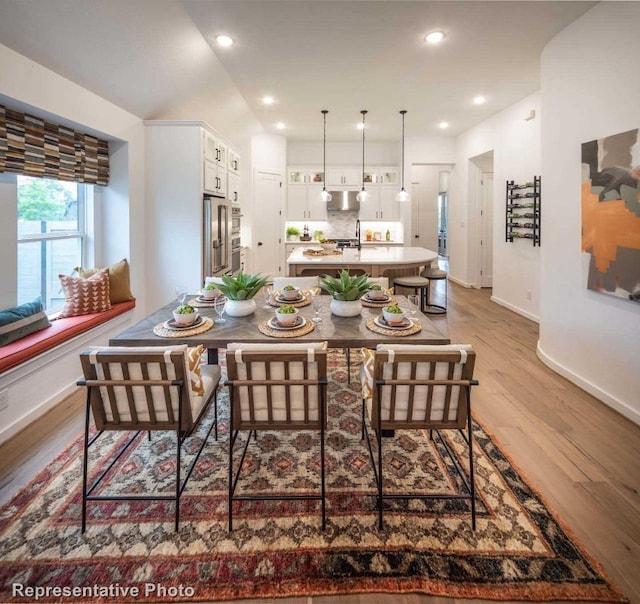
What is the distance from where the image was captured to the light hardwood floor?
1.67 metres

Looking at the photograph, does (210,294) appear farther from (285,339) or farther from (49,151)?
(49,151)

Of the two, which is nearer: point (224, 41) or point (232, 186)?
point (224, 41)

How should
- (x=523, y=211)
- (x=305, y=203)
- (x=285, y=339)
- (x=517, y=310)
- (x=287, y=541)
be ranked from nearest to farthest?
(x=287, y=541), (x=285, y=339), (x=523, y=211), (x=517, y=310), (x=305, y=203)

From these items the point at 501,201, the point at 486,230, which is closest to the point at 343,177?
the point at 486,230

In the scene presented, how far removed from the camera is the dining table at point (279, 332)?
2.08 m

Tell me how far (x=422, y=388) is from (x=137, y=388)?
4.13 ft

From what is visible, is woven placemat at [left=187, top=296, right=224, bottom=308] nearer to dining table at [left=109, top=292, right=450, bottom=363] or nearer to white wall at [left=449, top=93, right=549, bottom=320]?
dining table at [left=109, top=292, right=450, bottom=363]

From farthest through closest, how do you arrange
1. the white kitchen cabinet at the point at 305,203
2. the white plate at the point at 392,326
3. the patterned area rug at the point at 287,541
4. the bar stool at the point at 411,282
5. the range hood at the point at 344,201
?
the white kitchen cabinet at the point at 305,203
the range hood at the point at 344,201
the bar stool at the point at 411,282
the white plate at the point at 392,326
the patterned area rug at the point at 287,541

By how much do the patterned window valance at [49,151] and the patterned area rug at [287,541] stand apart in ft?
7.07

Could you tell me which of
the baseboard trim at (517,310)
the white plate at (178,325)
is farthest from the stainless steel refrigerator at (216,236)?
the baseboard trim at (517,310)

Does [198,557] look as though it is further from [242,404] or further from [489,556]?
[489,556]

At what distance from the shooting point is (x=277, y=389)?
5.81 feet

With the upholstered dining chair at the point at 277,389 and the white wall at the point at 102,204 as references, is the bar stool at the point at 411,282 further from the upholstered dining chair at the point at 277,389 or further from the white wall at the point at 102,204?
the upholstered dining chair at the point at 277,389

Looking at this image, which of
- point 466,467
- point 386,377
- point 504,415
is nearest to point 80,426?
point 386,377
